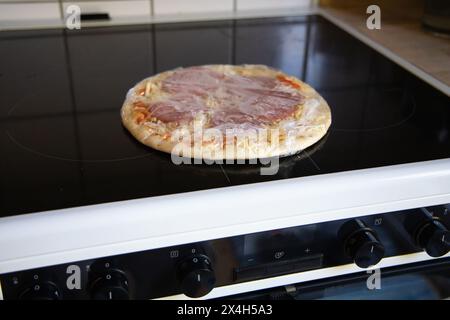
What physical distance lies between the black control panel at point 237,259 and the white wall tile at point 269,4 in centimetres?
72

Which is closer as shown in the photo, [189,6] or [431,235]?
[431,235]

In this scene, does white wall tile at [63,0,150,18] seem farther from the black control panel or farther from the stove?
the black control panel

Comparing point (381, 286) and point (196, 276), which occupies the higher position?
point (196, 276)

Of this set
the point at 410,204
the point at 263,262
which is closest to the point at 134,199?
the point at 263,262

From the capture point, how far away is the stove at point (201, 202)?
1.77ft

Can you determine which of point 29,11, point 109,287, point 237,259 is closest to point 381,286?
point 237,259

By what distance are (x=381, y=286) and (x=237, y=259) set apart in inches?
10.5

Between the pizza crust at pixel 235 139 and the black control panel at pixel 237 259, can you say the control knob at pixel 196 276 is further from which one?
the pizza crust at pixel 235 139

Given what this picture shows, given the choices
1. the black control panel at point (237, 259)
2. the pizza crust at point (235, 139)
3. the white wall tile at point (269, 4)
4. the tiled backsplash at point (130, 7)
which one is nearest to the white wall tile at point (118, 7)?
the tiled backsplash at point (130, 7)

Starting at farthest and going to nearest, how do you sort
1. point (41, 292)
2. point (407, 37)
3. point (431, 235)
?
point (407, 37), point (431, 235), point (41, 292)

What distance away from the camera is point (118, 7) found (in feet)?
3.68

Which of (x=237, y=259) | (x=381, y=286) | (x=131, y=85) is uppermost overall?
(x=131, y=85)

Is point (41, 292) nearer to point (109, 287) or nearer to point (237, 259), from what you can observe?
point (109, 287)
